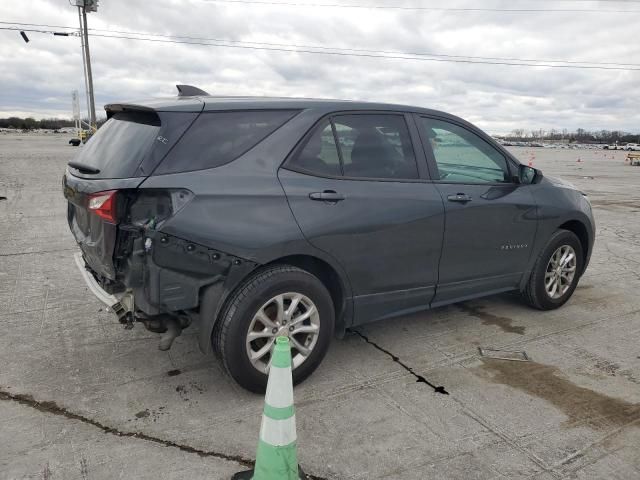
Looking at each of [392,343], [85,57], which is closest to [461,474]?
[392,343]

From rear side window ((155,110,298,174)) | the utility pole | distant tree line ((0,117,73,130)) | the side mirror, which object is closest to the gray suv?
→ rear side window ((155,110,298,174))

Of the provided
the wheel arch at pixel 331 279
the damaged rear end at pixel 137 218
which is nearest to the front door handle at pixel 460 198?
the wheel arch at pixel 331 279

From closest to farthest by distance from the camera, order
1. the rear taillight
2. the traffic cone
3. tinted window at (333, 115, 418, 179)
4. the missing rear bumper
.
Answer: the traffic cone, the rear taillight, the missing rear bumper, tinted window at (333, 115, 418, 179)

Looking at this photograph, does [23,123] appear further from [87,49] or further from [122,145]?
[122,145]

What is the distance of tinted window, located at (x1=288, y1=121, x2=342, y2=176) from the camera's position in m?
3.30

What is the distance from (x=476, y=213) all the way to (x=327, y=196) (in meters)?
1.37

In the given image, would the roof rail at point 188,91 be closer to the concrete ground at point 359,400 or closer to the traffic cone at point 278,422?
the concrete ground at point 359,400

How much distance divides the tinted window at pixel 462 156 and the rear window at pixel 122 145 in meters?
2.00

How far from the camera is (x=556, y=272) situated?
4.84m

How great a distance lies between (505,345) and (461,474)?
1.77 meters

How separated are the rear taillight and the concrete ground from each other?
1137 millimetres

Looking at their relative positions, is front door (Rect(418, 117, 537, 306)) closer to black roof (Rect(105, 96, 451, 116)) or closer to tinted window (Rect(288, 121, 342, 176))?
black roof (Rect(105, 96, 451, 116))

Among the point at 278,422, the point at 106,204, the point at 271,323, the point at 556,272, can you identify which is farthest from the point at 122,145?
the point at 556,272

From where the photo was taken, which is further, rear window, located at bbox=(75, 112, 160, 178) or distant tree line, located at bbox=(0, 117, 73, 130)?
distant tree line, located at bbox=(0, 117, 73, 130)
